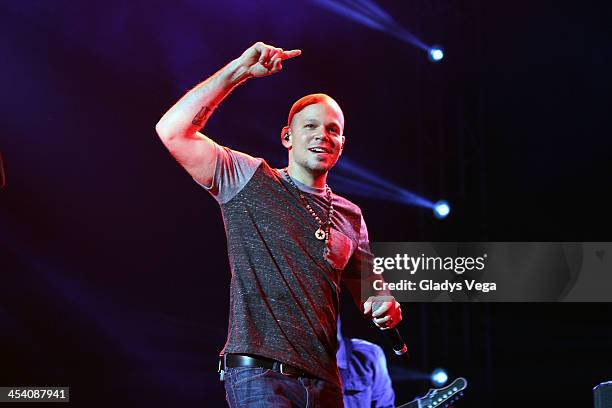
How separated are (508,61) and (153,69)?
2.05 metres

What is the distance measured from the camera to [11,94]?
4473 millimetres

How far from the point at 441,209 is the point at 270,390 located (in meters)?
2.32

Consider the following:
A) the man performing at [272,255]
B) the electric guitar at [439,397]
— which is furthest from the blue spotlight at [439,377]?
the man performing at [272,255]

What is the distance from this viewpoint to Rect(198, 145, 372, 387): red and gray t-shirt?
238 centimetres

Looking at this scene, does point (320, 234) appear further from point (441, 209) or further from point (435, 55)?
point (435, 55)

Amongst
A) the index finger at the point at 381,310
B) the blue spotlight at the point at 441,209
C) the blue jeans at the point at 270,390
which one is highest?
the blue spotlight at the point at 441,209

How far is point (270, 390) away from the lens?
7.57ft

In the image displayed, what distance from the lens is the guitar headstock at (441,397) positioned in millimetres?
3903

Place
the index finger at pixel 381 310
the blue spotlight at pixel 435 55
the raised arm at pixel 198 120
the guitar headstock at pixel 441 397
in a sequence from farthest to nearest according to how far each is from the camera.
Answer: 1. the blue spotlight at pixel 435 55
2. the guitar headstock at pixel 441 397
3. the index finger at pixel 381 310
4. the raised arm at pixel 198 120

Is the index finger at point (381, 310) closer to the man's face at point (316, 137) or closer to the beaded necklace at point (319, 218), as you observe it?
the beaded necklace at point (319, 218)

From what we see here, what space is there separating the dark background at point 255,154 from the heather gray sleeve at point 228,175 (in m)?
A: 1.78

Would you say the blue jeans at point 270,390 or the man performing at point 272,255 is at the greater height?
the man performing at point 272,255

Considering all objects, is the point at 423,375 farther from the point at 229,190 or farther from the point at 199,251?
the point at 229,190

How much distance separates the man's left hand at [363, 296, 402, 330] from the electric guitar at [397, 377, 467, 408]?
1417mm
